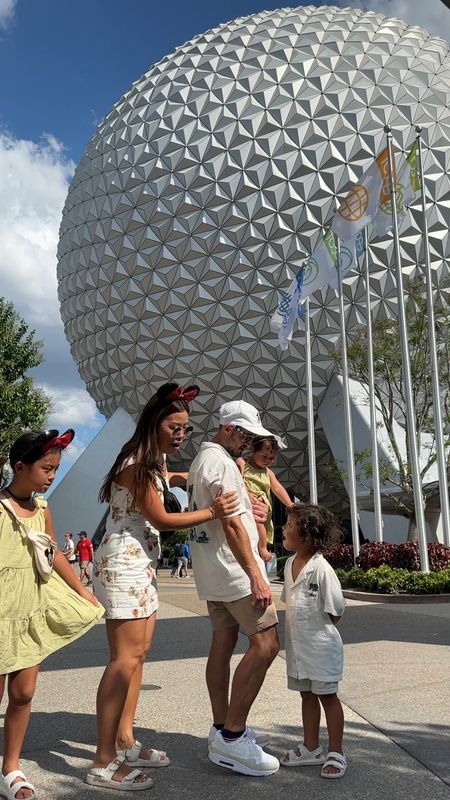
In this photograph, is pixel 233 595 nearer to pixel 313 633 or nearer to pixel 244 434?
pixel 313 633

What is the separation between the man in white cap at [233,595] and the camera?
3357mm

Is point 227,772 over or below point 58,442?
below

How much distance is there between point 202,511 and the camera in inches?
135

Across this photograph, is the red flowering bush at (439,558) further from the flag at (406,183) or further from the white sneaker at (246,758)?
the white sneaker at (246,758)

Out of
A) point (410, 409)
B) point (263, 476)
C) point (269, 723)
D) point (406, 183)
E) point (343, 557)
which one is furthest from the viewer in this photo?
point (343, 557)

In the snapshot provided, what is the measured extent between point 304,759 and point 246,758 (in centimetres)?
32

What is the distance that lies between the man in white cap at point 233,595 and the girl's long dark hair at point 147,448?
26cm

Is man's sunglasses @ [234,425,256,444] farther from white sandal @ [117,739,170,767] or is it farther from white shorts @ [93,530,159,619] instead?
white sandal @ [117,739,170,767]

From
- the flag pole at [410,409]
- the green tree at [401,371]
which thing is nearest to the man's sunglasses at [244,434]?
the flag pole at [410,409]

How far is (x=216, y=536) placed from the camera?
359cm

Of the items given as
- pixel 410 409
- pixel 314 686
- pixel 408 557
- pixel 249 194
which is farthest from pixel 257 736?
pixel 249 194

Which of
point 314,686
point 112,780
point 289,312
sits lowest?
point 112,780

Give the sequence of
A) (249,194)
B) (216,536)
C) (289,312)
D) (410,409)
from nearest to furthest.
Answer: (216,536)
(410,409)
(289,312)
(249,194)

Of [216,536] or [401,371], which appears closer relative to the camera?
[216,536]
